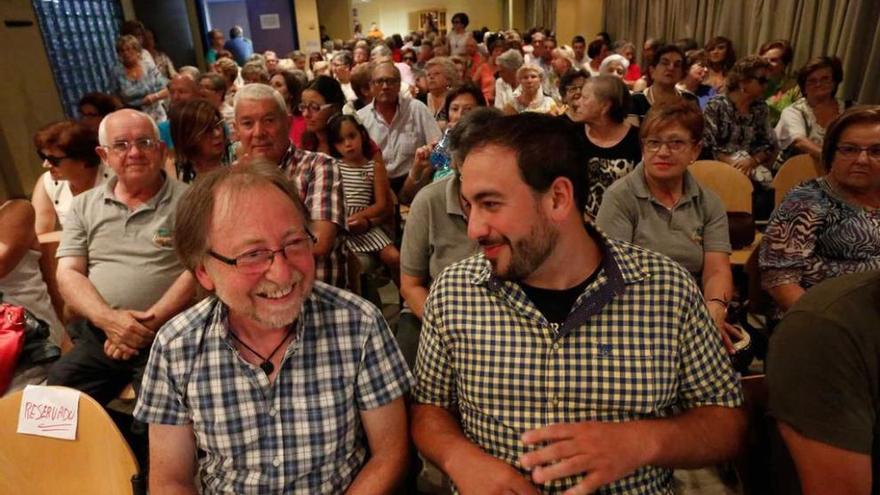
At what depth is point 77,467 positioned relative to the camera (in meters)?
1.33

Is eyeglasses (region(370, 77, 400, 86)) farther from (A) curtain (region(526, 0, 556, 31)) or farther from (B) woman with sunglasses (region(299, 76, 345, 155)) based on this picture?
(A) curtain (region(526, 0, 556, 31))

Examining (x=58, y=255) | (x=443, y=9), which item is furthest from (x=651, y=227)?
(x=443, y=9)

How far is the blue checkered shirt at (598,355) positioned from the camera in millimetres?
1204

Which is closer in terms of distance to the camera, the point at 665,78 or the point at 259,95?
the point at 259,95

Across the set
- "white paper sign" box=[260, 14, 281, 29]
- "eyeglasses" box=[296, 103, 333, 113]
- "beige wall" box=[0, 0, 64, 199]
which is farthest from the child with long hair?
"white paper sign" box=[260, 14, 281, 29]

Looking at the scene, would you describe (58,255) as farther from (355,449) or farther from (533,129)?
(533,129)

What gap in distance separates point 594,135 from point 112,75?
5123 mm

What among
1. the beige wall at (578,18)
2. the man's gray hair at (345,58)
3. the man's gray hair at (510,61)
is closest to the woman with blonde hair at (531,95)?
the man's gray hair at (510,61)

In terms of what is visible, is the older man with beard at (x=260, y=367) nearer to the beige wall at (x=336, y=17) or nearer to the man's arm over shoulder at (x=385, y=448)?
the man's arm over shoulder at (x=385, y=448)

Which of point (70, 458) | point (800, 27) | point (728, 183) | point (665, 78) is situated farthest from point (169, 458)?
point (800, 27)

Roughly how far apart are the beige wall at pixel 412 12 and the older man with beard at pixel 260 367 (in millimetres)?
18020

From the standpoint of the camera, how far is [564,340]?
1211 mm

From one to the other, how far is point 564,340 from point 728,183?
217 cm

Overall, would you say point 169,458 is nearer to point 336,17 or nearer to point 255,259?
point 255,259
